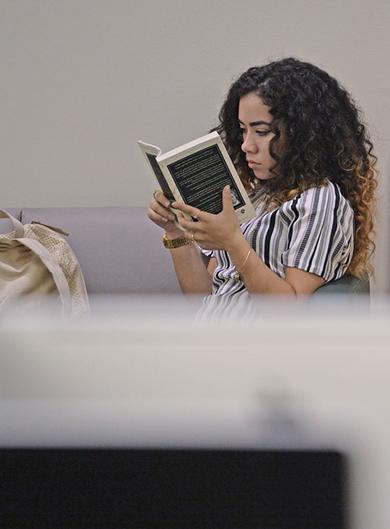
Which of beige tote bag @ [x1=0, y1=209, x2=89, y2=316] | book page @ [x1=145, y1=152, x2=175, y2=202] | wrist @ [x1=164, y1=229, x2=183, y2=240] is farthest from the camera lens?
beige tote bag @ [x1=0, y1=209, x2=89, y2=316]

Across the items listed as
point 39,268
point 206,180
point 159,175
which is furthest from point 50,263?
point 206,180

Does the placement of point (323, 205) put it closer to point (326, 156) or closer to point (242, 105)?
point (326, 156)

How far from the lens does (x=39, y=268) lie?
2.60 metres

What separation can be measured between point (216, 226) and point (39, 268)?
73 cm

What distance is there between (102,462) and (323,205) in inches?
69.3

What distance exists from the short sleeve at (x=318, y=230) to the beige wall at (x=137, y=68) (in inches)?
43.8

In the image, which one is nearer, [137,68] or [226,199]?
[226,199]

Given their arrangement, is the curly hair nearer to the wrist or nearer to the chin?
the chin

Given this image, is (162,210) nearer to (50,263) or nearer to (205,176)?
(205,176)

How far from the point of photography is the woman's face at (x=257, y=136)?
2.20 meters

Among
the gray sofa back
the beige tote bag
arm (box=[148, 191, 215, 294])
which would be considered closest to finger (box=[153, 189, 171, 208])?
arm (box=[148, 191, 215, 294])

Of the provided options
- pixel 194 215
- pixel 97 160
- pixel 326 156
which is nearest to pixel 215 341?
pixel 194 215

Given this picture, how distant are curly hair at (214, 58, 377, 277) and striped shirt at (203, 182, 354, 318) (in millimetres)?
41

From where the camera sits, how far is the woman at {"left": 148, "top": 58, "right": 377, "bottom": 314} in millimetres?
2059
